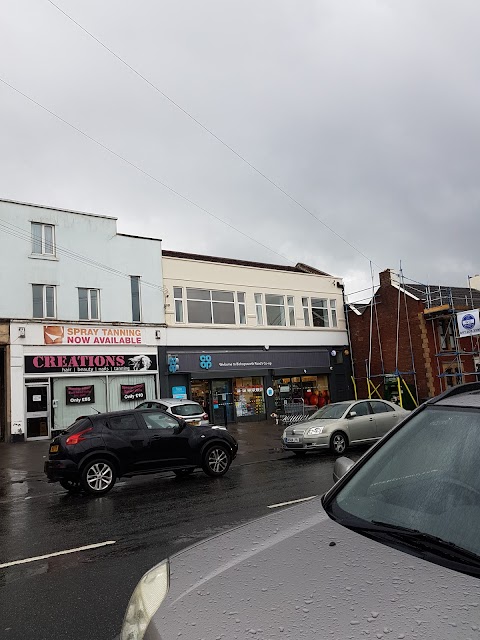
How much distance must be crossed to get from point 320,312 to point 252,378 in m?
7.23

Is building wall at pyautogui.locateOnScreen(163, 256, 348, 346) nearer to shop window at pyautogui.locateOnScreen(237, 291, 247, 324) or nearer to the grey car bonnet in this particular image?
shop window at pyautogui.locateOnScreen(237, 291, 247, 324)

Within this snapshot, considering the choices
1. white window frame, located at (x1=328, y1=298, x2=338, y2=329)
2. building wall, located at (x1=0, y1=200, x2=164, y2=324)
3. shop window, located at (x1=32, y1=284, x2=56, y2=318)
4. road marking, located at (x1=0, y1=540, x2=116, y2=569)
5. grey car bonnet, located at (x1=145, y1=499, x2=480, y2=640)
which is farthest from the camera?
white window frame, located at (x1=328, y1=298, x2=338, y2=329)

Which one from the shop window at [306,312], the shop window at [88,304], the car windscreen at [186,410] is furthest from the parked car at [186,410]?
the shop window at [306,312]

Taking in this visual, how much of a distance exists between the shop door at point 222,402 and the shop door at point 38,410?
27.4 feet

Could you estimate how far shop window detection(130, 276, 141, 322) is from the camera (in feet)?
81.9

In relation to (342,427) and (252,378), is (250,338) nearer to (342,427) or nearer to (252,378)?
(252,378)

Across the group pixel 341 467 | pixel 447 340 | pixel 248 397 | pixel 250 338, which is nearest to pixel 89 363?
pixel 248 397

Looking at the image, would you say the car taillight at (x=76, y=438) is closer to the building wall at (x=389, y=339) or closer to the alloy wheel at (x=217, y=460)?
the alloy wheel at (x=217, y=460)

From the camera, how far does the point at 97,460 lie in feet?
31.4

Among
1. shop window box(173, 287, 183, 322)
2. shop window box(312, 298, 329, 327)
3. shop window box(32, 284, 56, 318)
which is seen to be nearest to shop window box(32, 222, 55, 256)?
shop window box(32, 284, 56, 318)

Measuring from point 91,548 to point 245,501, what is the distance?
2899 millimetres

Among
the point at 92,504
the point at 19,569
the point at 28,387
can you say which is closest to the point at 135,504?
the point at 92,504

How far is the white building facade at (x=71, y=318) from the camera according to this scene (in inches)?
847

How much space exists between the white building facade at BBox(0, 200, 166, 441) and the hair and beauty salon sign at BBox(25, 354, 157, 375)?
1.7 inches
